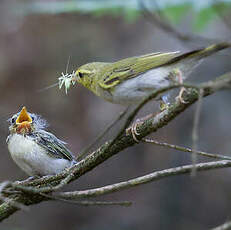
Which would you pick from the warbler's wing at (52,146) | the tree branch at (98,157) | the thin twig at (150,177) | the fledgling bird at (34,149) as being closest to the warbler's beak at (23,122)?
the fledgling bird at (34,149)

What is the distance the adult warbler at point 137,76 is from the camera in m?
4.41

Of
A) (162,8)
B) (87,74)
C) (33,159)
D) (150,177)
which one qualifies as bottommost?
(150,177)

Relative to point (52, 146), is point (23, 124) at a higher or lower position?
higher

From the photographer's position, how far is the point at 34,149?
565cm

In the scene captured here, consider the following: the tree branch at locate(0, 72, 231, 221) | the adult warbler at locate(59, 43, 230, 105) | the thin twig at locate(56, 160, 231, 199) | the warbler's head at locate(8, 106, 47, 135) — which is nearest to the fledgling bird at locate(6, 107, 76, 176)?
the warbler's head at locate(8, 106, 47, 135)

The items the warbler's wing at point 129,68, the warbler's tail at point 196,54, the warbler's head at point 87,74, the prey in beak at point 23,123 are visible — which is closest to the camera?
the warbler's tail at point 196,54

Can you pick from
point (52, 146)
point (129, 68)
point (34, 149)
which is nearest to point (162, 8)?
point (129, 68)

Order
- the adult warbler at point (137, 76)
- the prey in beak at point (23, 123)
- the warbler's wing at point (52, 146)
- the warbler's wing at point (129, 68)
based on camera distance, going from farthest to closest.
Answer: the prey in beak at point (23, 123) < the warbler's wing at point (52, 146) < the warbler's wing at point (129, 68) < the adult warbler at point (137, 76)

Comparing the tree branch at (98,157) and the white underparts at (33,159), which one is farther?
the white underparts at (33,159)

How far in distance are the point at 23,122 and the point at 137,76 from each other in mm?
1714

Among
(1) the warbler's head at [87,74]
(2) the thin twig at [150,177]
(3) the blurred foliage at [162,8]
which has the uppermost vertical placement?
(3) the blurred foliage at [162,8]

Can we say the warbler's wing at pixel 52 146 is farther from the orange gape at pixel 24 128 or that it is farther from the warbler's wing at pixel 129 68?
the warbler's wing at pixel 129 68

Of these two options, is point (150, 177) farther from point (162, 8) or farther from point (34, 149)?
point (162, 8)

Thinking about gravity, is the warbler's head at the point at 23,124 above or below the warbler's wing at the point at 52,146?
above
